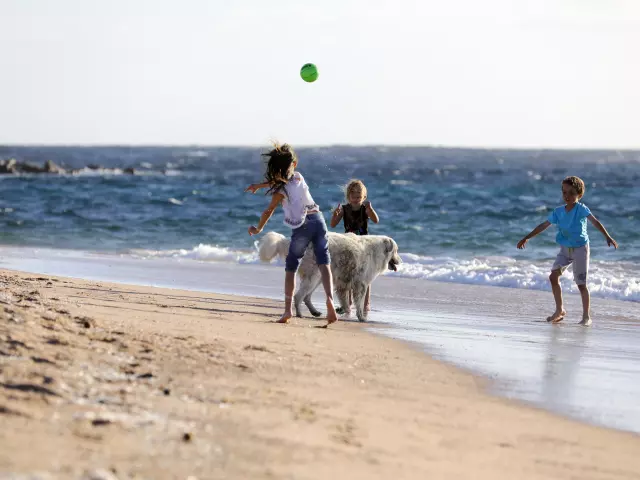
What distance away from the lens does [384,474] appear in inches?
154

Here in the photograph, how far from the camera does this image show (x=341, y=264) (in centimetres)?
894

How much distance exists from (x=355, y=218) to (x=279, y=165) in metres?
2.16

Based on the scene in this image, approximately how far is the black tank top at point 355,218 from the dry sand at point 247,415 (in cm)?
338

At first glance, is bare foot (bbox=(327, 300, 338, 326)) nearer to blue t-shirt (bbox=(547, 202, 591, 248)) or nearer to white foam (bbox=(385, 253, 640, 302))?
blue t-shirt (bbox=(547, 202, 591, 248))

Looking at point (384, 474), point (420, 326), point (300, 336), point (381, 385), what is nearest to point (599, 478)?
point (384, 474)

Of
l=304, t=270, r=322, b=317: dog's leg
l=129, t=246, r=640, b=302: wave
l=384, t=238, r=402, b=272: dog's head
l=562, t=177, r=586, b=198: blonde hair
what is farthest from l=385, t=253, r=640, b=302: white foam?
l=304, t=270, r=322, b=317: dog's leg

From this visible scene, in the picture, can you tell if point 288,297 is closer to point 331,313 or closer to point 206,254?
point 331,313

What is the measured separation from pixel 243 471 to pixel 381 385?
1974 mm

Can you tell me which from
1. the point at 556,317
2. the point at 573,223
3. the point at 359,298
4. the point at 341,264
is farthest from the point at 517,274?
the point at 341,264

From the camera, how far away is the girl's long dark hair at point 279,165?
7941 mm

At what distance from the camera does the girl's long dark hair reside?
7941mm

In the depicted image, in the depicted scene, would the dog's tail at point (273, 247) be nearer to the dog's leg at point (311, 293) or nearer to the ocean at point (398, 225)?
the dog's leg at point (311, 293)

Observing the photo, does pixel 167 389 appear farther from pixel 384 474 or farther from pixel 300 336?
pixel 300 336

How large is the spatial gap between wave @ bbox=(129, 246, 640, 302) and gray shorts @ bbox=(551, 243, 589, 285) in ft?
7.87
